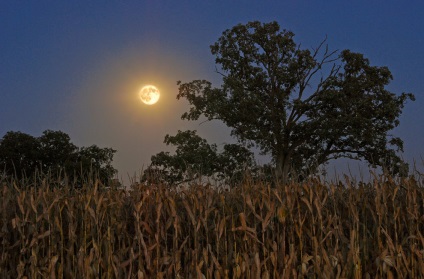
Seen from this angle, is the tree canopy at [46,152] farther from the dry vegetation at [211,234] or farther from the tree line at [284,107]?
the dry vegetation at [211,234]

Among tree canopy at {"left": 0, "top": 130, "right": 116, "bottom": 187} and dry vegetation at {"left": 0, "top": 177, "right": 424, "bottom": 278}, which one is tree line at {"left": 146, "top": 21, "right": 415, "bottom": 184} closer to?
tree canopy at {"left": 0, "top": 130, "right": 116, "bottom": 187}

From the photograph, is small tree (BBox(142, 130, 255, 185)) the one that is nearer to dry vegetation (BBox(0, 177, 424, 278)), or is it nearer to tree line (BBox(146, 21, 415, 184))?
tree line (BBox(146, 21, 415, 184))

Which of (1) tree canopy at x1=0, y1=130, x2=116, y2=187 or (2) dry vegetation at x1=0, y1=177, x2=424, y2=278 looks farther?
(1) tree canopy at x1=0, y1=130, x2=116, y2=187

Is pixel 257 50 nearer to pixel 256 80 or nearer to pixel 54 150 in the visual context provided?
pixel 256 80

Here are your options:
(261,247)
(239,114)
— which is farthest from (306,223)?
(239,114)

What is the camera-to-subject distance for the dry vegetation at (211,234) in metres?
7.96

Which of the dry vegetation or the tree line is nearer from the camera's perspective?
the dry vegetation

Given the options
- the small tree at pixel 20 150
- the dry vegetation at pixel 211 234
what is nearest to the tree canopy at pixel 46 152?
the small tree at pixel 20 150

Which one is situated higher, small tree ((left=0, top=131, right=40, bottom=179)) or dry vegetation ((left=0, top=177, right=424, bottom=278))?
small tree ((left=0, top=131, right=40, bottom=179))

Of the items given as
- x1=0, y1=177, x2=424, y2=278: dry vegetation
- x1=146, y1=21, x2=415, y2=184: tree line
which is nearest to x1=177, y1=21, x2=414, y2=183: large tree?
x1=146, y1=21, x2=415, y2=184: tree line

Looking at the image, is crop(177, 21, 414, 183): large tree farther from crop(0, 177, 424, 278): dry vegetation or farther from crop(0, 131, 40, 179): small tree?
crop(0, 177, 424, 278): dry vegetation

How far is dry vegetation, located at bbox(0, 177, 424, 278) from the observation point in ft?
26.1

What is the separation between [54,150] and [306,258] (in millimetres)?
41901

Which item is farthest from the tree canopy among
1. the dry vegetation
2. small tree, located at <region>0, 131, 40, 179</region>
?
the dry vegetation
